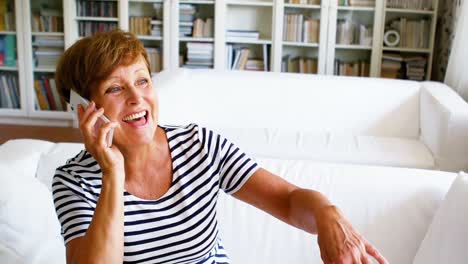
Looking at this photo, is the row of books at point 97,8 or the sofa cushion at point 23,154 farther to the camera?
the row of books at point 97,8

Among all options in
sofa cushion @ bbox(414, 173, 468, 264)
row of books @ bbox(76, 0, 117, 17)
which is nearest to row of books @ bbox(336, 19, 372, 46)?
row of books @ bbox(76, 0, 117, 17)

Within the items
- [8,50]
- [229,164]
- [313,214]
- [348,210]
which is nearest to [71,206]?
[229,164]

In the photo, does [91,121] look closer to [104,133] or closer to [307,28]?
[104,133]

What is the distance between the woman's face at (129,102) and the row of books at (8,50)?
12.9 ft

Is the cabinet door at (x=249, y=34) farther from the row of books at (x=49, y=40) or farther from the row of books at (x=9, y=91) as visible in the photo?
the row of books at (x=9, y=91)

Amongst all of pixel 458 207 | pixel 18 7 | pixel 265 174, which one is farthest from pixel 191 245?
pixel 18 7

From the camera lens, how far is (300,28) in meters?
4.59

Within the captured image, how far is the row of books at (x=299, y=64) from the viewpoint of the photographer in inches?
185

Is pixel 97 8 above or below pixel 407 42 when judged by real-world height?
above

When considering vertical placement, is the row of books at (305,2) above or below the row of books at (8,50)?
above

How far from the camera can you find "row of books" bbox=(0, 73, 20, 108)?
4.89m

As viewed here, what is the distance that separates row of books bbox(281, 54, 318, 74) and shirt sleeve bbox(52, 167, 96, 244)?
11.9ft

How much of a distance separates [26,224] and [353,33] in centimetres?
363

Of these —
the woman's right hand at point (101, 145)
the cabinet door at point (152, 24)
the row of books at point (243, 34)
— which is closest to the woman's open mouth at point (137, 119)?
the woman's right hand at point (101, 145)
